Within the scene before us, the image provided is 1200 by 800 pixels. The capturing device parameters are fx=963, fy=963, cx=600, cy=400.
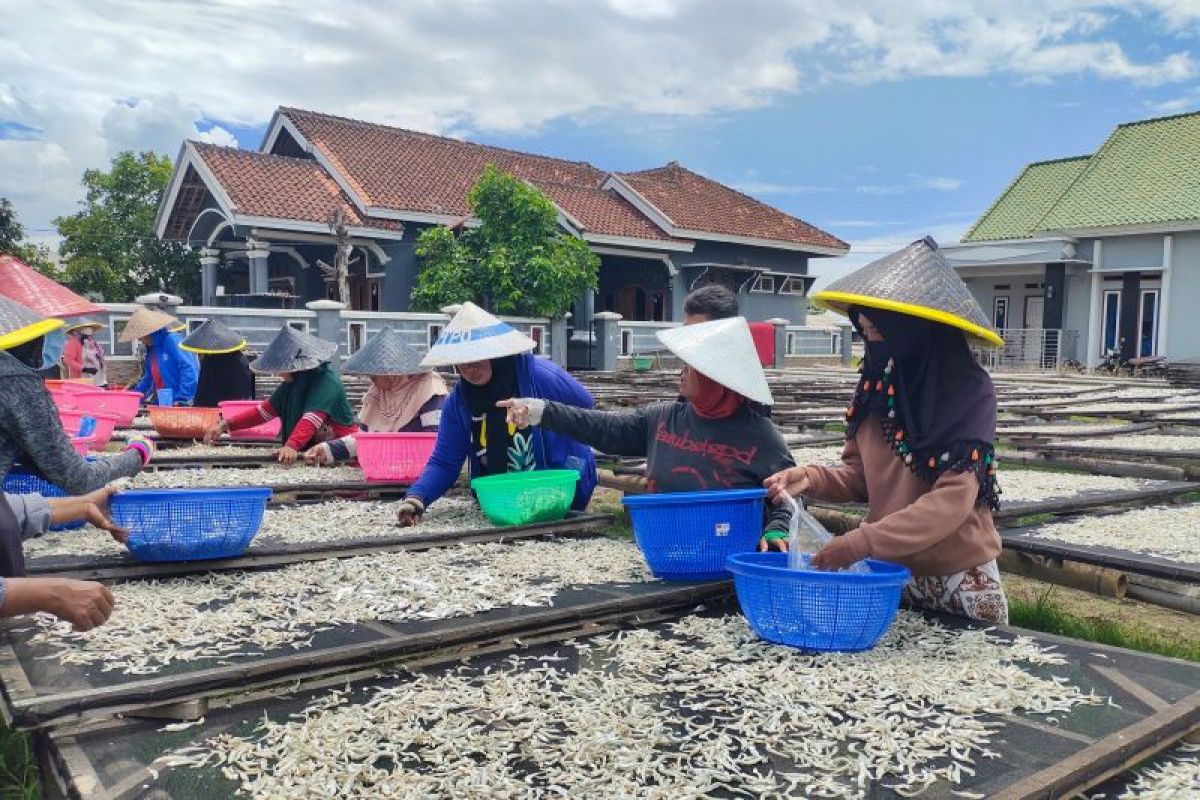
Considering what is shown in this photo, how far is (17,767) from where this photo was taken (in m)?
2.40

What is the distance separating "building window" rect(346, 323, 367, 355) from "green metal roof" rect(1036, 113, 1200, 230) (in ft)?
52.7

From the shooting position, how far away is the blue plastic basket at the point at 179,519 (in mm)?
2943

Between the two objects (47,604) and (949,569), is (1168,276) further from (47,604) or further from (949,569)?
(47,604)

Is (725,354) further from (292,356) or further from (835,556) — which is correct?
(292,356)

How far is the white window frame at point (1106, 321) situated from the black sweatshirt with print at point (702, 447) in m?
21.6

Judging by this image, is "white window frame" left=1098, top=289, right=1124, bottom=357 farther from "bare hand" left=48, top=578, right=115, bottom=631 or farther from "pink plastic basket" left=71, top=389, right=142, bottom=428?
"bare hand" left=48, top=578, right=115, bottom=631

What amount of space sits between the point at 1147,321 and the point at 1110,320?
0.80 meters

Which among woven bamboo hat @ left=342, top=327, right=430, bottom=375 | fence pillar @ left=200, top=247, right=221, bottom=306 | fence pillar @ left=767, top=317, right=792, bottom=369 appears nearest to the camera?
woven bamboo hat @ left=342, top=327, right=430, bottom=375

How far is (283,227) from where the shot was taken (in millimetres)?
15758

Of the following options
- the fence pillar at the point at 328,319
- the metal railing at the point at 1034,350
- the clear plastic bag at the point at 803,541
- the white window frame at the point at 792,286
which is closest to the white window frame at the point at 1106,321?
the metal railing at the point at 1034,350

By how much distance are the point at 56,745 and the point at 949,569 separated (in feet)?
6.56

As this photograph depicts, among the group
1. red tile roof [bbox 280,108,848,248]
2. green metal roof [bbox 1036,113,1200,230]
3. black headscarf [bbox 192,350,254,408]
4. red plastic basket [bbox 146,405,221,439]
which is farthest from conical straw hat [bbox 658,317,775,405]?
green metal roof [bbox 1036,113,1200,230]

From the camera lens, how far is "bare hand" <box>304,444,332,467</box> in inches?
206

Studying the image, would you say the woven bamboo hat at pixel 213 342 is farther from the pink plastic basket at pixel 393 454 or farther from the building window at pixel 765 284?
the building window at pixel 765 284
